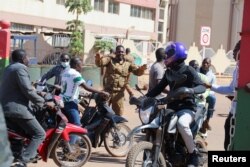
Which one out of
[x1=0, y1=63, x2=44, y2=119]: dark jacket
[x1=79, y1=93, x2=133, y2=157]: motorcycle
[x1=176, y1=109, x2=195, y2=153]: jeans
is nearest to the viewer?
[x1=176, y1=109, x2=195, y2=153]: jeans

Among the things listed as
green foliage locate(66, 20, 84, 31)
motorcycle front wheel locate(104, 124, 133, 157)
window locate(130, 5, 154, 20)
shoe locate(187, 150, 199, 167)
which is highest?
window locate(130, 5, 154, 20)

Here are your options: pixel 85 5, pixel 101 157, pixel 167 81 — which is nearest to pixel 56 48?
pixel 85 5

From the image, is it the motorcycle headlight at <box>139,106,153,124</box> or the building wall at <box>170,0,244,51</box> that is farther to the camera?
the building wall at <box>170,0,244,51</box>

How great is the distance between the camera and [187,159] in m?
6.73

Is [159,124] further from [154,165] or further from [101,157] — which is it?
[101,157]

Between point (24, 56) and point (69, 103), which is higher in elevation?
point (24, 56)

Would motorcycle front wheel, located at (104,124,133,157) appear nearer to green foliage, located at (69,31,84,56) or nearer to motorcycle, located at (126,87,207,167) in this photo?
motorcycle, located at (126,87,207,167)

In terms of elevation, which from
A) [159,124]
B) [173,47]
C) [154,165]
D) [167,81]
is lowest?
[154,165]

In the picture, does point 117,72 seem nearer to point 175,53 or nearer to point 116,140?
point 116,140

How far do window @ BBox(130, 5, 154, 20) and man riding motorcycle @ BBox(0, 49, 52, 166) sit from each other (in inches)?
1812

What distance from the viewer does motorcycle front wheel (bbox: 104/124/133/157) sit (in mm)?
8805

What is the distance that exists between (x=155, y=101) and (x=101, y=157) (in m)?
2.68

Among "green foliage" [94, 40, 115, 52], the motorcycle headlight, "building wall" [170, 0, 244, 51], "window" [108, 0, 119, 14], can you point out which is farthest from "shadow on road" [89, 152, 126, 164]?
"building wall" [170, 0, 244, 51]

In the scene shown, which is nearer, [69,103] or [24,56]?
[24,56]
